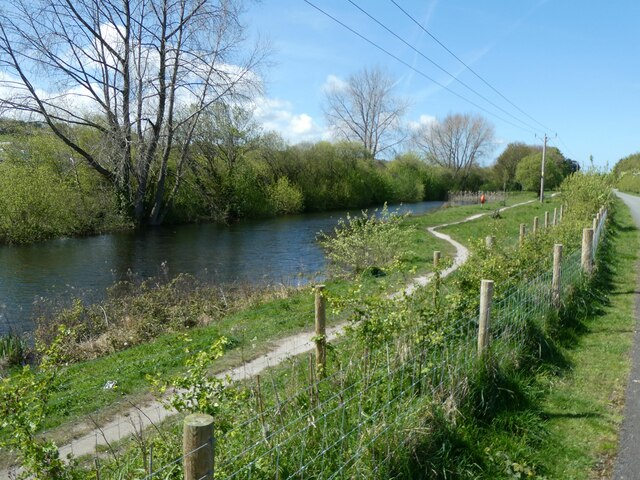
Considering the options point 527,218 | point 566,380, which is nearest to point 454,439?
point 566,380

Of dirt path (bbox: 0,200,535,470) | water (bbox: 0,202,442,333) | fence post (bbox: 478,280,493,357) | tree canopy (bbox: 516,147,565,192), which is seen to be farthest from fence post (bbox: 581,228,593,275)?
tree canopy (bbox: 516,147,565,192)

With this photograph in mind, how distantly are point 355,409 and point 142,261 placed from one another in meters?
17.8

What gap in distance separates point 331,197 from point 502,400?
46.9 metres

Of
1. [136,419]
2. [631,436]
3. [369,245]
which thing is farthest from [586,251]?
[136,419]

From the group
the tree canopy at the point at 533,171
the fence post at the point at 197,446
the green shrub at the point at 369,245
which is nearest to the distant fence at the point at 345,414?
the fence post at the point at 197,446

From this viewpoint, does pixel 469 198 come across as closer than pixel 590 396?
No

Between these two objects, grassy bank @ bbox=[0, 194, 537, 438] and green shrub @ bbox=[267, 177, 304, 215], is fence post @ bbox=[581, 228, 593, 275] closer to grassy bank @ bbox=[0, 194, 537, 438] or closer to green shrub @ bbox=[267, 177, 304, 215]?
grassy bank @ bbox=[0, 194, 537, 438]

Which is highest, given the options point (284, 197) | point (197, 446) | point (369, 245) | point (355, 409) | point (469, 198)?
point (284, 197)

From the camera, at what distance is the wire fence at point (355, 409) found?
3.33 metres

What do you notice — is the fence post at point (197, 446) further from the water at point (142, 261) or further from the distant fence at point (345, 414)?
the water at point (142, 261)

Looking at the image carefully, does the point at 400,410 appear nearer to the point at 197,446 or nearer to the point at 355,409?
the point at 355,409

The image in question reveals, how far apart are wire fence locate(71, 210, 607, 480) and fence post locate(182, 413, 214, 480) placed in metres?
0.02

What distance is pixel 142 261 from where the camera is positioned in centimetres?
2038

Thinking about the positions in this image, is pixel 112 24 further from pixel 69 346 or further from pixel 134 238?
pixel 69 346
